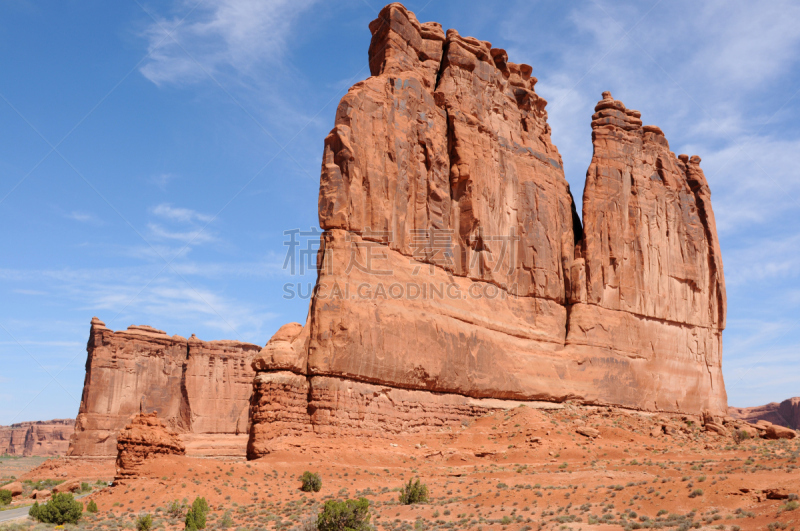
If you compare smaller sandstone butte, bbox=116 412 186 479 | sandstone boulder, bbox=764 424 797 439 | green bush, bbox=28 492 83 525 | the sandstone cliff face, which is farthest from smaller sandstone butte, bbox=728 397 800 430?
green bush, bbox=28 492 83 525

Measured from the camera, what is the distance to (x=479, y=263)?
116ft

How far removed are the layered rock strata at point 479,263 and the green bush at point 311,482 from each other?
3.54m

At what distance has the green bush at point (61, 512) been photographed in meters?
18.7

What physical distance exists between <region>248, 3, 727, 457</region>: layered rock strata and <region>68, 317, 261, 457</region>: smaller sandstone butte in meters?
27.7

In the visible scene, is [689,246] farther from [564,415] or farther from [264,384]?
[264,384]

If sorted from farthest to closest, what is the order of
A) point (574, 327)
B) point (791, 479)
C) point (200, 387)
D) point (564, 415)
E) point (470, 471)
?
1. point (200, 387)
2. point (574, 327)
3. point (564, 415)
4. point (470, 471)
5. point (791, 479)

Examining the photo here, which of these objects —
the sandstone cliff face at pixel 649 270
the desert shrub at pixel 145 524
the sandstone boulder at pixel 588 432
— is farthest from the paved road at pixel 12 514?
the sandstone cliff face at pixel 649 270

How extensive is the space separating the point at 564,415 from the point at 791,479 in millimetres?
16983

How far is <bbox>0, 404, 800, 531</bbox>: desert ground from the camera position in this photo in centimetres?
1623

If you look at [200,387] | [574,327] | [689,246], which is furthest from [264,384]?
[200,387]

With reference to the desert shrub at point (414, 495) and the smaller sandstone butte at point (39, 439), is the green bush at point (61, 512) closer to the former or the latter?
the desert shrub at point (414, 495)

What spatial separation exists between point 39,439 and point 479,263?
89.2 m

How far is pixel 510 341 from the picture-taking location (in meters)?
34.8

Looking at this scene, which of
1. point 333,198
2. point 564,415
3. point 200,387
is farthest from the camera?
point 200,387
